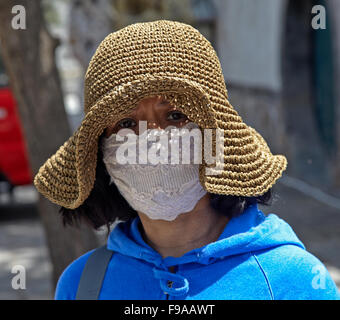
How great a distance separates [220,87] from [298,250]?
0.50m

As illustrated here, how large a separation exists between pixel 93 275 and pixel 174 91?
0.59 m

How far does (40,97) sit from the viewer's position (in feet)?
13.4

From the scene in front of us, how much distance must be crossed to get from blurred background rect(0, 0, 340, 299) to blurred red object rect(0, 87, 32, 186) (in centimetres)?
1

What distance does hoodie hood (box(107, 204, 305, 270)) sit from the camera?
1788 mm

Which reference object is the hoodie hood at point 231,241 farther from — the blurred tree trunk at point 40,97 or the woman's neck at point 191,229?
the blurred tree trunk at point 40,97

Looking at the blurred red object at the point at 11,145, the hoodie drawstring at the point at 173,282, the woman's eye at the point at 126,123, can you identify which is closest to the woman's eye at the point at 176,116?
the woman's eye at the point at 126,123

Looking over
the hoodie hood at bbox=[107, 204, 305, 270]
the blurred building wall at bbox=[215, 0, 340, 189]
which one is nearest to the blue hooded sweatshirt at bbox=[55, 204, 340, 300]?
the hoodie hood at bbox=[107, 204, 305, 270]

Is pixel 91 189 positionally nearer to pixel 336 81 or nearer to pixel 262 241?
pixel 262 241

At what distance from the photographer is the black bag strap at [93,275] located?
186 cm

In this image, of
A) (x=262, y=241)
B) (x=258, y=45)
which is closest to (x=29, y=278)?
(x=262, y=241)

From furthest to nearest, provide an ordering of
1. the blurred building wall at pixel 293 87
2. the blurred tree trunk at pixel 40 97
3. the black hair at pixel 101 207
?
the blurred building wall at pixel 293 87
the blurred tree trunk at pixel 40 97
the black hair at pixel 101 207

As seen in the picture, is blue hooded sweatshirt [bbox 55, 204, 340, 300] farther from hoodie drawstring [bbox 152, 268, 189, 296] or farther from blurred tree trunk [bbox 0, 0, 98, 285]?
blurred tree trunk [bbox 0, 0, 98, 285]

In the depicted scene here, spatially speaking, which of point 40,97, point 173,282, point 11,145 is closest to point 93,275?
point 173,282
